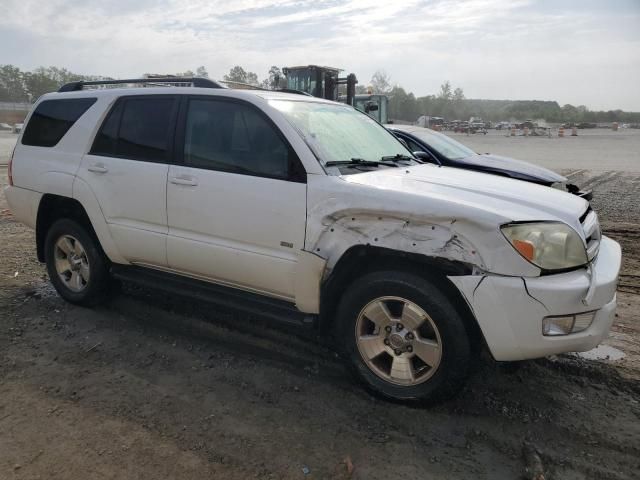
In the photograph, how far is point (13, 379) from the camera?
334 centimetres

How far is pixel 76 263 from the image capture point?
4566 millimetres

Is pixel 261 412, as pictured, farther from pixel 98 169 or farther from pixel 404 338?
pixel 98 169

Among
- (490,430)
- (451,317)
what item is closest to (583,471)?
(490,430)

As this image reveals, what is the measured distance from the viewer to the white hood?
2812 millimetres

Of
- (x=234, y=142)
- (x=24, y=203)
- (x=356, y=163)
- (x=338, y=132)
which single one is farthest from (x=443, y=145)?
(x=24, y=203)

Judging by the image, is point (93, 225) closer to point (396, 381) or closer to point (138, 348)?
point (138, 348)

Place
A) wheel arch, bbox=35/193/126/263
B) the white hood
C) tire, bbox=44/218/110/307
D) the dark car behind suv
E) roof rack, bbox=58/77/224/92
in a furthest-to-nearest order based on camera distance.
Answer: the dark car behind suv
tire, bbox=44/218/110/307
wheel arch, bbox=35/193/126/263
roof rack, bbox=58/77/224/92
the white hood

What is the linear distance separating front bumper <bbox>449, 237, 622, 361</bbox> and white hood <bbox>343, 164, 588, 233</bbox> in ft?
1.12

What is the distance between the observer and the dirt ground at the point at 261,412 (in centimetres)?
254

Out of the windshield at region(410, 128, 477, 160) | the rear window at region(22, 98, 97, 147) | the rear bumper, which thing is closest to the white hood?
the rear window at region(22, 98, 97, 147)

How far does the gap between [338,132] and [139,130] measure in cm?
160

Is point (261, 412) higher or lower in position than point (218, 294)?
lower

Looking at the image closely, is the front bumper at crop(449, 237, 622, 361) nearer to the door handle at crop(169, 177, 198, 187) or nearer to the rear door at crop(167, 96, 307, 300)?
the rear door at crop(167, 96, 307, 300)

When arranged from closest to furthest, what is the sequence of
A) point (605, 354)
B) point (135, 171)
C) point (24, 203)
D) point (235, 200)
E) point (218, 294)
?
point (235, 200) → point (218, 294) → point (605, 354) → point (135, 171) → point (24, 203)
